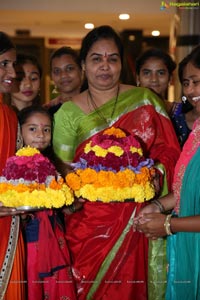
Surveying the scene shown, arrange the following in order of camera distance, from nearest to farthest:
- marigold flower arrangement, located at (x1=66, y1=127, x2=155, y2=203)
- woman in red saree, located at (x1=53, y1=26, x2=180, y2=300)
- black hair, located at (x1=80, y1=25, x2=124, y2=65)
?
marigold flower arrangement, located at (x1=66, y1=127, x2=155, y2=203) → woman in red saree, located at (x1=53, y1=26, x2=180, y2=300) → black hair, located at (x1=80, y1=25, x2=124, y2=65)

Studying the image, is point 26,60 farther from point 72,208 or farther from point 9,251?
point 9,251

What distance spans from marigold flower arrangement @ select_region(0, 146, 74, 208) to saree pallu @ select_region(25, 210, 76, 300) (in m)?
0.30

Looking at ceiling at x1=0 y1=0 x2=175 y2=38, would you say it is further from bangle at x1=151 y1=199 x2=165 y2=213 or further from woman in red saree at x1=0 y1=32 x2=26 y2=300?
bangle at x1=151 y1=199 x2=165 y2=213

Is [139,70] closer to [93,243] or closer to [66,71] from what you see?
[66,71]

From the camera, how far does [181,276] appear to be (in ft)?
7.37

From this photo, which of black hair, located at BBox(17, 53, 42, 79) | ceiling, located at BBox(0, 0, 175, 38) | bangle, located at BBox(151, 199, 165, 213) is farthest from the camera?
ceiling, located at BBox(0, 0, 175, 38)

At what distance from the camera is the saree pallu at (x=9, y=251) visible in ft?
7.73

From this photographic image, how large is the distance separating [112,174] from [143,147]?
483mm

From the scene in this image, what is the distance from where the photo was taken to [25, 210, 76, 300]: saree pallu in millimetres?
2426

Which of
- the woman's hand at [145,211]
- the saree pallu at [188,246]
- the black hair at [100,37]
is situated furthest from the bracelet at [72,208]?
the black hair at [100,37]

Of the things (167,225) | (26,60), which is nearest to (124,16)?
(26,60)

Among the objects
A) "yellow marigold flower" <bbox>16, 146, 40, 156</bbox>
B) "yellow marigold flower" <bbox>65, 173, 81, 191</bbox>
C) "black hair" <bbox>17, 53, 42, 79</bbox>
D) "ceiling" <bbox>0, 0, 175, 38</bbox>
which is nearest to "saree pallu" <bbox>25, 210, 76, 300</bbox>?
"yellow marigold flower" <bbox>65, 173, 81, 191</bbox>

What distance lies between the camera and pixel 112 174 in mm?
2303

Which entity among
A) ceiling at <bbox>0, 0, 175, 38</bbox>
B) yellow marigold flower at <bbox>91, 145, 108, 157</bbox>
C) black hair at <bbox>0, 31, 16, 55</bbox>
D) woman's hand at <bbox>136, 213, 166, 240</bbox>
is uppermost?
ceiling at <bbox>0, 0, 175, 38</bbox>
